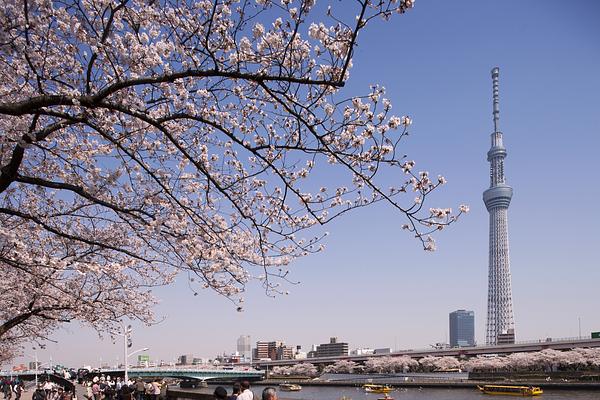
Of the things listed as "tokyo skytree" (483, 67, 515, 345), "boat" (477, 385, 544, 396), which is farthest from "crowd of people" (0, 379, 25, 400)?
"tokyo skytree" (483, 67, 515, 345)

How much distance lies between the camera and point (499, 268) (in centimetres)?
14200

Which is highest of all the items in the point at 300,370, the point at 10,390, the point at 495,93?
the point at 495,93

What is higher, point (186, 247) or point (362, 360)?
point (186, 247)

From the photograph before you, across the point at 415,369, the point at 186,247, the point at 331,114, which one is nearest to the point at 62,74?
the point at 186,247

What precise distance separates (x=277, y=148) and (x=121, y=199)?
111 inches

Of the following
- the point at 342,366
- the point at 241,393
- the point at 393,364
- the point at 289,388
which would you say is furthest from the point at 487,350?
the point at 241,393

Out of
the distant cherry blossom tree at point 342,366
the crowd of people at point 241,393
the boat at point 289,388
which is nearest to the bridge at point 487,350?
the distant cherry blossom tree at point 342,366

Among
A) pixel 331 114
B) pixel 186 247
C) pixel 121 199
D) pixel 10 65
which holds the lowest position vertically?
pixel 186 247

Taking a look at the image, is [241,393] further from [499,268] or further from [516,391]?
[499,268]

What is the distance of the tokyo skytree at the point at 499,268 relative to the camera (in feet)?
461

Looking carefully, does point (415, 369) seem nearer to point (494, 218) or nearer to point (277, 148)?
point (494, 218)

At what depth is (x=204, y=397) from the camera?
43.6ft

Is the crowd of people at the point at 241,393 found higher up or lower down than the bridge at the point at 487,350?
higher up

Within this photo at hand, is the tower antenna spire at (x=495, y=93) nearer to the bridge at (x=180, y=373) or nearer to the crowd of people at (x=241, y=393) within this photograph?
the bridge at (x=180, y=373)
